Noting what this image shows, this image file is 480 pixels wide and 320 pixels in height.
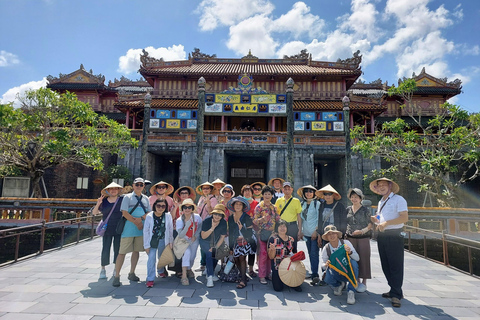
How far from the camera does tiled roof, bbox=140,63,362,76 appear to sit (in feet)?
72.5

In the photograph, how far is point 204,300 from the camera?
13.0 feet

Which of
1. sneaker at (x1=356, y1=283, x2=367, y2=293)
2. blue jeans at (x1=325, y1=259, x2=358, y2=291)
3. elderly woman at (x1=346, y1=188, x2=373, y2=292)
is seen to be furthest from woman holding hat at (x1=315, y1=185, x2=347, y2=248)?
sneaker at (x1=356, y1=283, x2=367, y2=293)

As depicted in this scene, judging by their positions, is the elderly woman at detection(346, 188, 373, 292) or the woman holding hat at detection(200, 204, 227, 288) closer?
the elderly woman at detection(346, 188, 373, 292)

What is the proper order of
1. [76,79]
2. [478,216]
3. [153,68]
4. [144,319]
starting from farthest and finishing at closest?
[76,79], [153,68], [478,216], [144,319]

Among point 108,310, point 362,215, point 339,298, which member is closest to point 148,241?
point 108,310

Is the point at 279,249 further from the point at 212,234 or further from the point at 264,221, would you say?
the point at 212,234

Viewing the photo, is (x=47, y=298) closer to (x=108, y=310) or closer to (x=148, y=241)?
(x=108, y=310)

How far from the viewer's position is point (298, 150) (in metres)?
17.7

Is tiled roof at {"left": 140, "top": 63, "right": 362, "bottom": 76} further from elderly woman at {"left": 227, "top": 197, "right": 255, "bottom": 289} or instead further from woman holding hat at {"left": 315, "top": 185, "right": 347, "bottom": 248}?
elderly woman at {"left": 227, "top": 197, "right": 255, "bottom": 289}

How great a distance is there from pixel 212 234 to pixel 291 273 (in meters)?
1.49

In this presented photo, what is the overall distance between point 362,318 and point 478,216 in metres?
11.6

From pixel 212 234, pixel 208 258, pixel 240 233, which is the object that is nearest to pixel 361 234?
pixel 240 233

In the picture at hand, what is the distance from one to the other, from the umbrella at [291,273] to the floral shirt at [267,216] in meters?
0.65

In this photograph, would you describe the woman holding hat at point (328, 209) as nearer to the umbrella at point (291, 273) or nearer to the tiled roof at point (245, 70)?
the umbrella at point (291, 273)
